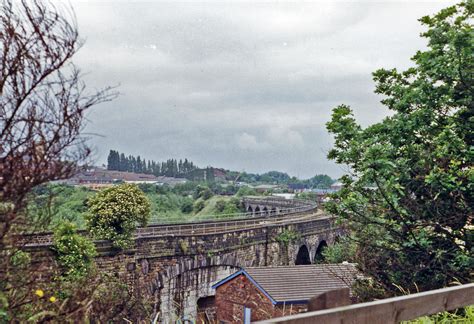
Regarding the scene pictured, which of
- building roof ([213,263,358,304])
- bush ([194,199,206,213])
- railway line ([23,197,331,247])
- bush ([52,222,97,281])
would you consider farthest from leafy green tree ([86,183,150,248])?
bush ([194,199,206,213])

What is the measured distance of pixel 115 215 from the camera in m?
18.5

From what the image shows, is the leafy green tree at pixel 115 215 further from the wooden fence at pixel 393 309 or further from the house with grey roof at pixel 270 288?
the wooden fence at pixel 393 309

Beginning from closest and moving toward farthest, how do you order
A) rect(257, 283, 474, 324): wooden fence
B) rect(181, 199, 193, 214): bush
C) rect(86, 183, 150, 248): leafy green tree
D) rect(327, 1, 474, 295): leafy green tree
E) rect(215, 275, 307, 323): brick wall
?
1. rect(257, 283, 474, 324): wooden fence
2. rect(327, 1, 474, 295): leafy green tree
3. rect(215, 275, 307, 323): brick wall
4. rect(86, 183, 150, 248): leafy green tree
5. rect(181, 199, 193, 214): bush

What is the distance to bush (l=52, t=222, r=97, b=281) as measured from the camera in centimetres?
1507

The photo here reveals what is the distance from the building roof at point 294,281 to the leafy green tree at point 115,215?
3.97m

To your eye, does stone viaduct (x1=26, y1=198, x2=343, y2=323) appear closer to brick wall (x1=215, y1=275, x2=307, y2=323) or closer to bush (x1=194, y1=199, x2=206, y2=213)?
brick wall (x1=215, y1=275, x2=307, y2=323)

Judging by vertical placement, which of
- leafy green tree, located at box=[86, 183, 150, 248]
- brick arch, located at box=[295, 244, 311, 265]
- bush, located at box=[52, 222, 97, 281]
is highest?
leafy green tree, located at box=[86, 183, 150, 248]

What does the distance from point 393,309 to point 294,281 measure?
1356 centimetres

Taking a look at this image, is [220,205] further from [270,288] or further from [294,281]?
[270,288]

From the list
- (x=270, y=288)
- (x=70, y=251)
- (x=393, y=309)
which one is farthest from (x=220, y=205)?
(x=393, y=309)

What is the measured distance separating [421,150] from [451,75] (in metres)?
1.66

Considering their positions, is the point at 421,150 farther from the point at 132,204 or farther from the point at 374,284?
the point at 132,204

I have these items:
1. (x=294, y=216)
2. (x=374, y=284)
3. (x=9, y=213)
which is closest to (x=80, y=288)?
(x=9, y=213)

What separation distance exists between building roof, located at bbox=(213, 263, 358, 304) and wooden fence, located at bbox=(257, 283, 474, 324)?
1131 cm
